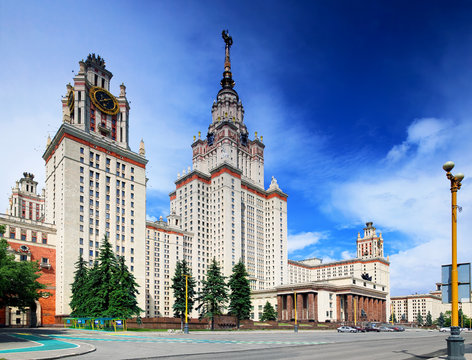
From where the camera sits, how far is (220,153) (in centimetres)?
14875

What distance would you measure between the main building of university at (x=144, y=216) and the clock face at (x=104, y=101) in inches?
10.6

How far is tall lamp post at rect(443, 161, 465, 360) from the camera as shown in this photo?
623 inches

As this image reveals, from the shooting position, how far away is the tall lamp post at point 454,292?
623 inches

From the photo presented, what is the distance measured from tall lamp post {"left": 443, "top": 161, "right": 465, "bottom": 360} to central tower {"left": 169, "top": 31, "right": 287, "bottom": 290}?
115 metres

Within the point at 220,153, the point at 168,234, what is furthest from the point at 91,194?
the point at 220,153

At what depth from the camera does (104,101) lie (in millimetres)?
95875

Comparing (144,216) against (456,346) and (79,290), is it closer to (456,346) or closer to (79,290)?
(79,290)

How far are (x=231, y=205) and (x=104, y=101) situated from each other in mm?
60310

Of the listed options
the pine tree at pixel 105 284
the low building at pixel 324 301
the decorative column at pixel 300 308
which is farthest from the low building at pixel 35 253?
the decorative column at pixel 300 308

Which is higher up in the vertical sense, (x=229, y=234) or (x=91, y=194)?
(x=91, y=194)

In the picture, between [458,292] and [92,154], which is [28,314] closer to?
[92,154]

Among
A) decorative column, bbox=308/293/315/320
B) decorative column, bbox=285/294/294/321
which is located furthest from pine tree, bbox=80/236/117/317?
decorative column, bbox=308/293/315/320

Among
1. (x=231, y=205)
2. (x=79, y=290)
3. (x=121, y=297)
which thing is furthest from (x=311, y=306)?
(x=121, y=297)

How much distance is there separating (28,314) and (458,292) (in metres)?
75.3
